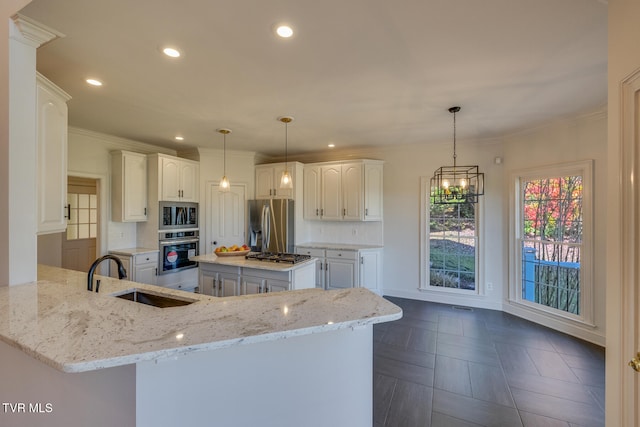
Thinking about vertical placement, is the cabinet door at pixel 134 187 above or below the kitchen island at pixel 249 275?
above

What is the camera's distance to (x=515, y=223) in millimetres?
4023

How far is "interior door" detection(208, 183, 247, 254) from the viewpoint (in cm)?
495

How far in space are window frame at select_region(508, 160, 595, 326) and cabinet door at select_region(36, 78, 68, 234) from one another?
16.6 feet

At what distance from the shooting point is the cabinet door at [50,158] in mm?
1684

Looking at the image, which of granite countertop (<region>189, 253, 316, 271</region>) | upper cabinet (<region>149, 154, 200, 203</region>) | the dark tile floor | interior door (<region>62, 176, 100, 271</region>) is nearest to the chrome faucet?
granite countertop (<region>189, 253, 316, 271</region>)

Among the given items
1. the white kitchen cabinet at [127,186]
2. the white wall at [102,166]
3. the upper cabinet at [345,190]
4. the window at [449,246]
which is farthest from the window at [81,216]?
the window at [449,246]

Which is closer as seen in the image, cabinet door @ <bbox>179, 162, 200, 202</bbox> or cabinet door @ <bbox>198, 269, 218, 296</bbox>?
cabinet door @ <bbox>198, 269, 218, 296</bbox>

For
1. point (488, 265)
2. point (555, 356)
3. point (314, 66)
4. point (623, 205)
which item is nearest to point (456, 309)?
point (488, 265)

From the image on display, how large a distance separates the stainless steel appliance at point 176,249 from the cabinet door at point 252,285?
1.92 meters

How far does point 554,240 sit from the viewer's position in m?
3.65

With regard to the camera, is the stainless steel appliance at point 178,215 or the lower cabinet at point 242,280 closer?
the lower cabinet at point 242,280

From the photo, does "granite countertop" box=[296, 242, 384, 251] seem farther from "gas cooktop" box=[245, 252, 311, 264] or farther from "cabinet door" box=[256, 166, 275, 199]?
"gas cooktop" box=[245, 252, 311, 264]

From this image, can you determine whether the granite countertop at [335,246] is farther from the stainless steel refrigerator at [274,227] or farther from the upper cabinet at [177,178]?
the upper cabinet at [177,178]

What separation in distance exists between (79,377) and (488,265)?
4.82 m
